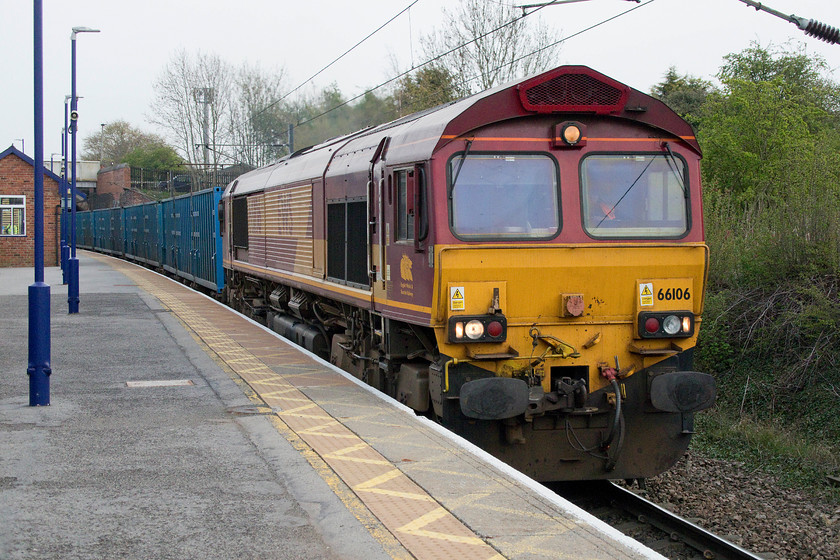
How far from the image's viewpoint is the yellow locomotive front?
24.6 feet

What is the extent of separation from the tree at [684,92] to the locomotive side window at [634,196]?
99.9 ft

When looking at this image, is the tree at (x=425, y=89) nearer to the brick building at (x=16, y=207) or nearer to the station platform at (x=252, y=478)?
the brick building at (x=16, y=207)

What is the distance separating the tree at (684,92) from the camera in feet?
129

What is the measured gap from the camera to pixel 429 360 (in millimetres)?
8484

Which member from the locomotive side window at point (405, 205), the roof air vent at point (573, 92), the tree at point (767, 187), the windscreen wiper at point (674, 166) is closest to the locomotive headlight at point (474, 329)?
the locomotive side window at point (405, 205)

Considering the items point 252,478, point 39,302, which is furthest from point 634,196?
point 39,302

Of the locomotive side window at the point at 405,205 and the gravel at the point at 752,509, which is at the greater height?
the locomotive side window at the point at 405,205

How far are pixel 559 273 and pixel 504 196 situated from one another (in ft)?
2.59

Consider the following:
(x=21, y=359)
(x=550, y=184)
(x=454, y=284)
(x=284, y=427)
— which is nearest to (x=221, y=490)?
(x=284, y=427)

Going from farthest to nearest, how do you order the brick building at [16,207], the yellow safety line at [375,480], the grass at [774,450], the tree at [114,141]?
the tree at [114,141] → the brick building at [16,207] → the grass at [774,450] → the yellow safety line at [375,480]

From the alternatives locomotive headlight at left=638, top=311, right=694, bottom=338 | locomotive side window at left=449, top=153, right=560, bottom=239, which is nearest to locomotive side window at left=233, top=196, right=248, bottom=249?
locomotive side window at left=449, top=153, right=560, bottom=239

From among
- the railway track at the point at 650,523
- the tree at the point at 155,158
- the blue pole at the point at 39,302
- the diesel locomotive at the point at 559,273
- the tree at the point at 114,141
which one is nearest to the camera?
the railway track at the point at 650,523

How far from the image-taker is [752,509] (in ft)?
28.9

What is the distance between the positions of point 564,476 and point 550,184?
2.47 meters
